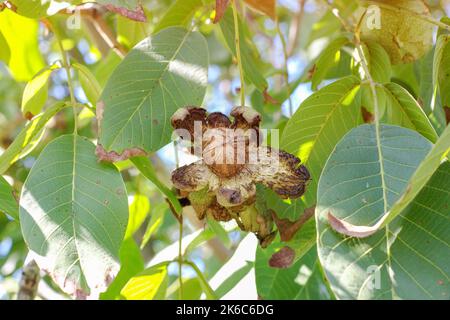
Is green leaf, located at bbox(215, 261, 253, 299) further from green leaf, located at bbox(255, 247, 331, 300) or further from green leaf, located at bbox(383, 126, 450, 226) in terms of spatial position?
green leaf, located at bbox(383, 126, 450, 226)

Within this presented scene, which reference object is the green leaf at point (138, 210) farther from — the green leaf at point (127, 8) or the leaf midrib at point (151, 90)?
the green leaf at point (127, 8)

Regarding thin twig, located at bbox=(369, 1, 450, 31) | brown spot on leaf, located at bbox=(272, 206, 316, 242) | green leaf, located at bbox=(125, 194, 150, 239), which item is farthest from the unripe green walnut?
green leaf, located at bbox=(125, 194, 150, 239)

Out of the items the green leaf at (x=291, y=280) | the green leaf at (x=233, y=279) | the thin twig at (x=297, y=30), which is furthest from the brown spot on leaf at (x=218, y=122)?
the thin twig at (x=297, y=30)

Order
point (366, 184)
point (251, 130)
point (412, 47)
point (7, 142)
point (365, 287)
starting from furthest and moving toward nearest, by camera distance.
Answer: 1. point (7, 142)
2. point (412, 47)
3. point (251, 130)
4. point (366, 184)
5. point (365, 287)

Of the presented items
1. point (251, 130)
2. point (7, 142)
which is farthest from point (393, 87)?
point (7, 142)

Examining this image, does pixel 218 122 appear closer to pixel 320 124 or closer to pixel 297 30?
pixel 320 124
